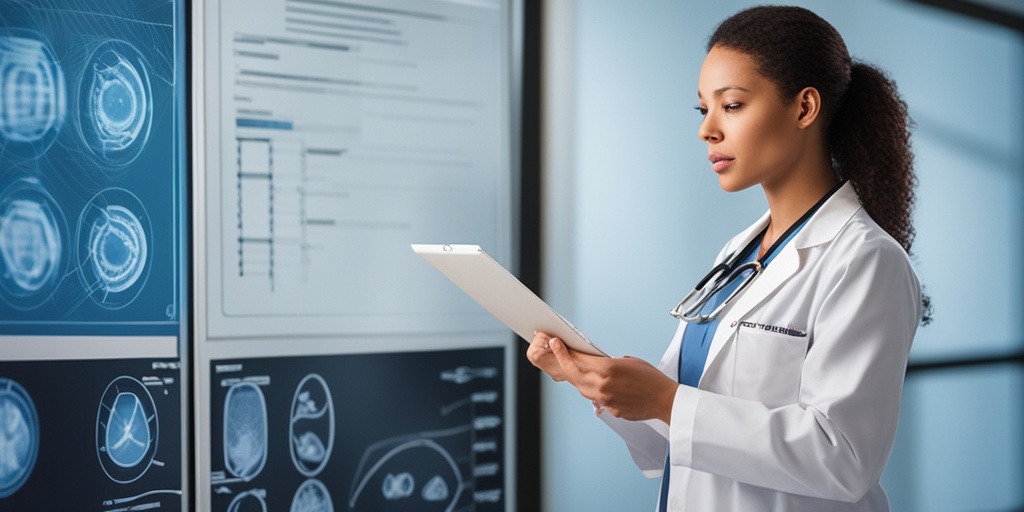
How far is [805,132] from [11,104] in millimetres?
1287

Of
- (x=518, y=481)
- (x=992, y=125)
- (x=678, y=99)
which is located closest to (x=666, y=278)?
(x=678, y=99)

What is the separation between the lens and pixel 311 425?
1940 millimetres

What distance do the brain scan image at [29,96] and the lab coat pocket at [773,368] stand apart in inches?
48.8

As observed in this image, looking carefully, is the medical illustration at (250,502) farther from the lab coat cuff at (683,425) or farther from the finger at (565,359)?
the lab coat cuff at (683,425)

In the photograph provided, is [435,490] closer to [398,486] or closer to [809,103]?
[398,486]

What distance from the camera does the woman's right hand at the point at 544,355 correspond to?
4.04 ft

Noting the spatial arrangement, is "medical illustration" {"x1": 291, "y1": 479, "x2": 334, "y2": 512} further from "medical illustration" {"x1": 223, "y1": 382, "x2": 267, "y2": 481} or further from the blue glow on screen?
the blue glow on screen

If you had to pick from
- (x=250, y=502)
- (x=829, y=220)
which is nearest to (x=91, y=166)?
(x=250, y=502)

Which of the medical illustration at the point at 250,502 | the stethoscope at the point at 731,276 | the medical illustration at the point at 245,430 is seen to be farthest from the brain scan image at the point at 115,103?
the stethoscope at the point at 731,276

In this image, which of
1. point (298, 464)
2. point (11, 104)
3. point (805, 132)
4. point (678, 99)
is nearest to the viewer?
point (805, 132)

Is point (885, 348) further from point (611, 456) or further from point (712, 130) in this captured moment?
point (611, 456)

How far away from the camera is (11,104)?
60.8 inches

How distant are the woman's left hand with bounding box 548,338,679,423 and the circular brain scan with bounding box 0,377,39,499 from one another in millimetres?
1009

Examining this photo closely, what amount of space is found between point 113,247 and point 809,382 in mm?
1235
